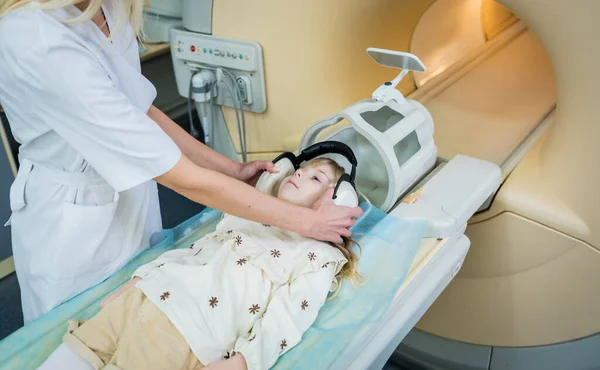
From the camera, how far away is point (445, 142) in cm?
176

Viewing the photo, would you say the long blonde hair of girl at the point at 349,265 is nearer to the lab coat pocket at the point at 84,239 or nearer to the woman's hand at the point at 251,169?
the woman's hand at the point at 251,169

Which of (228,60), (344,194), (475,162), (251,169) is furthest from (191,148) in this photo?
(475,162)

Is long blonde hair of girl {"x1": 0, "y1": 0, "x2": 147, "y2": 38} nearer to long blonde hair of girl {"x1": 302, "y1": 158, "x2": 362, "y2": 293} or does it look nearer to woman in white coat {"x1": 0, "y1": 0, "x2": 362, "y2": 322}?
woman in white coat {"x1": 0, "y1": 0, "x2": 362, "y2": 322}

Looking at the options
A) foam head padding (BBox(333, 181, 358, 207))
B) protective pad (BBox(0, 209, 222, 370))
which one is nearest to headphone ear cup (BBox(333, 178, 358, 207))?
foam head padding (BBox(333, 181, 358, 207))

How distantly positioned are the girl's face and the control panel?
1.72 ft

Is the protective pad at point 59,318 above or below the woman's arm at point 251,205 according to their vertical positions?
below

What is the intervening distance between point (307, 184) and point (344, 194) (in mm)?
115

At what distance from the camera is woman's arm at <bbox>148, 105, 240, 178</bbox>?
1.32 metres

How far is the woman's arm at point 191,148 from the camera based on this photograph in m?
1.32

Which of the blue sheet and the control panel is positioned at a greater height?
the control panel

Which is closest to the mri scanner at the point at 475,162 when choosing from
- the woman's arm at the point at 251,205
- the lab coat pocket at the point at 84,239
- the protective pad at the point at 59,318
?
the woman's arm at the point at 251,205

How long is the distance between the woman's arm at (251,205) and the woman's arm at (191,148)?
318mm

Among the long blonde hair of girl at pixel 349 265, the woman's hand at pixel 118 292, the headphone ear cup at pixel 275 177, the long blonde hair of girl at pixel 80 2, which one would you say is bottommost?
the woman's hand at pixel 118 292

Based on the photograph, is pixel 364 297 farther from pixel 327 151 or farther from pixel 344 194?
pixel 327 151
